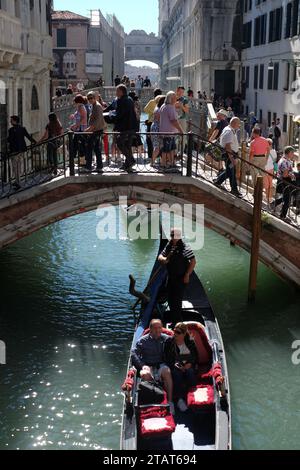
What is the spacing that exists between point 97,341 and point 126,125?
3.58 m

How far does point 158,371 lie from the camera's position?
23.7 ft

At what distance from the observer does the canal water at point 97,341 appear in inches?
302

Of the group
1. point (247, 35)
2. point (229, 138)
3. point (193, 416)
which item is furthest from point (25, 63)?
point (247, 35)

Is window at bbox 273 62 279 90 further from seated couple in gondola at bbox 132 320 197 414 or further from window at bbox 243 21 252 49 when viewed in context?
seated couple in gondola at bbox 132 320 197 414

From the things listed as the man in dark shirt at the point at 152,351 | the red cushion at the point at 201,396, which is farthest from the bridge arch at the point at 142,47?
the red cushion at the point at 201,396

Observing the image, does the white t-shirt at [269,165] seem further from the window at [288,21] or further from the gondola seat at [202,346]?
the window at [288,21]

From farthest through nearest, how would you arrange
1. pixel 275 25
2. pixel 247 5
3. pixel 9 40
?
pixel 247 5 < pixel 275 25 < pixel 9 40

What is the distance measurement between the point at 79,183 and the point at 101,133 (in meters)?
0.90

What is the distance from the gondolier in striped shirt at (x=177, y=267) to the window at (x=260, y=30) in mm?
20011

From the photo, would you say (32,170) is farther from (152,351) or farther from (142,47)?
(142,47)

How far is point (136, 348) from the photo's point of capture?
7465 mm

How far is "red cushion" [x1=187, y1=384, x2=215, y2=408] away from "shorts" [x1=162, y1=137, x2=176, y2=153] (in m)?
5.04

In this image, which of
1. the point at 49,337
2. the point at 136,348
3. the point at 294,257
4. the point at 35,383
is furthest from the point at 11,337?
the point at 294,257

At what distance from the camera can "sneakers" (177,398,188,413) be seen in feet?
22.6
